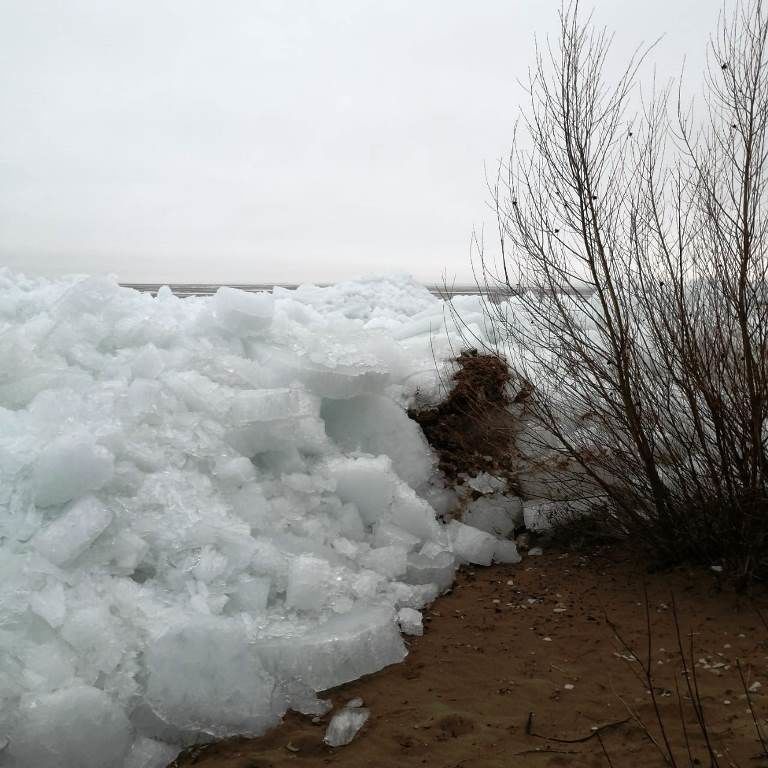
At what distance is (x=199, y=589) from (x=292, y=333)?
2458 mm

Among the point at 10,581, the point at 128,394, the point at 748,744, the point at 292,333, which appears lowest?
the point at 748,744

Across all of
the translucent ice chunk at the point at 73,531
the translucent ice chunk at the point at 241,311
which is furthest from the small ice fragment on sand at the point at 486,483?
the translucent ice chunk at the point at 73,531

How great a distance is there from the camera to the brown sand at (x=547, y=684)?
2.58 metres

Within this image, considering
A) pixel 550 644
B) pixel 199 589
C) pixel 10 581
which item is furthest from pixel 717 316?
pixel 10 581

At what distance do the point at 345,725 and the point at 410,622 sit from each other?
910mm

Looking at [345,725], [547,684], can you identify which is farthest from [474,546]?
[345,725]

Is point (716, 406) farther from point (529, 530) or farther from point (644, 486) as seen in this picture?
point (529, 530)

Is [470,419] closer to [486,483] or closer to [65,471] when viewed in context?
[486,483]

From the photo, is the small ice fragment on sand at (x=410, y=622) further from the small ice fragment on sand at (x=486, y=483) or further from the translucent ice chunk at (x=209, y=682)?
the small ice fragment on sand at (x=486, y=483)

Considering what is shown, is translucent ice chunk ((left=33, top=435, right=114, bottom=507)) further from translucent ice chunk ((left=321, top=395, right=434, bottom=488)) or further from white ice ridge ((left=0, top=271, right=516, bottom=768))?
translucent ice chunk ((left=321, top=395, right=434, bottom=488))

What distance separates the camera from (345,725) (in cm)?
288

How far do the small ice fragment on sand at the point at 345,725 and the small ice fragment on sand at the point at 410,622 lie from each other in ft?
2.41

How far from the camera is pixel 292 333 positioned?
5367 millimetres

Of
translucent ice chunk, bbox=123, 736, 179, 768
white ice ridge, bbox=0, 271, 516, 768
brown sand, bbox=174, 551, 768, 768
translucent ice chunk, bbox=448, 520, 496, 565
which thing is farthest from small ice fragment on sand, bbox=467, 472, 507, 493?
translucent ice chunk, bbox=123, 736, 179, 768
